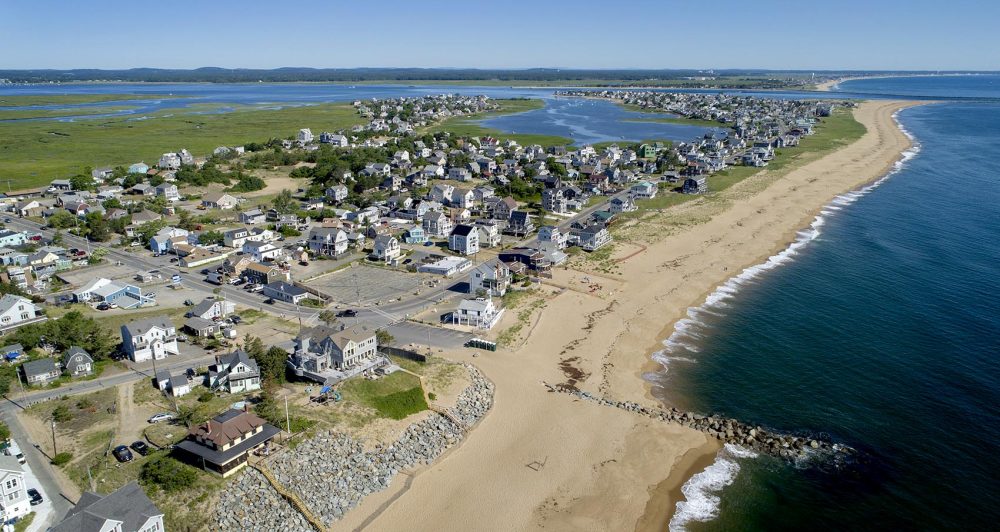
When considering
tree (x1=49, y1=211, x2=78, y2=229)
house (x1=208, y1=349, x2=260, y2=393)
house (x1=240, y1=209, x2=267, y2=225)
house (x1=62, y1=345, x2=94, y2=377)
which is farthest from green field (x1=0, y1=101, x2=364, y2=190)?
house (x1=208, y1=349, x2=260, y2=393)

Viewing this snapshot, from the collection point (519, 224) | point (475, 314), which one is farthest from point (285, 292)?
point (519, 224)

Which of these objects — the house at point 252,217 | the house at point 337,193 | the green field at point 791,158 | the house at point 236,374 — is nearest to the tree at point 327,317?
the house at point 236,374

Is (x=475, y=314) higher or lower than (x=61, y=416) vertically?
lower

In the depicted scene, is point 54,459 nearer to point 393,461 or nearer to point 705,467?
point 393,461

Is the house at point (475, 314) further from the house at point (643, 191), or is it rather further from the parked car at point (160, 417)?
the house at point (643, 191)

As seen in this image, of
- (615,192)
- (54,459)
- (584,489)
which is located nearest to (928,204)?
(615,192)

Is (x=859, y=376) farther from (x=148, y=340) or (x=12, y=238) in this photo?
(x=12, y=238)

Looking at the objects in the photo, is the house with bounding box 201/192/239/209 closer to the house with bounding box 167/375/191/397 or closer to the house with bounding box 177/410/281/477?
the house with bounding box 167/375/191/397
